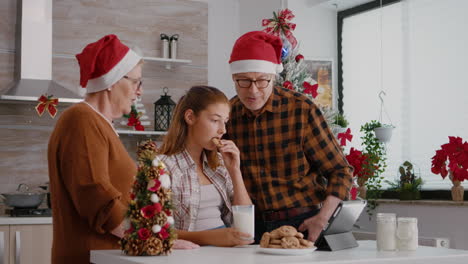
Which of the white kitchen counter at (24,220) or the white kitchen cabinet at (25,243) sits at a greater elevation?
the white kitchen counter at (24,220)

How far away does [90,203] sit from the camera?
6.26 ft

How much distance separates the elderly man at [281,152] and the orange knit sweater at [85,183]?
0.70 metres

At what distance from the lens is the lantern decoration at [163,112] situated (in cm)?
532

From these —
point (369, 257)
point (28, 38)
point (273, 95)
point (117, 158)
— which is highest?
point (28, 38)

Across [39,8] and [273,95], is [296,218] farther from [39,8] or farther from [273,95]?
[39,8]

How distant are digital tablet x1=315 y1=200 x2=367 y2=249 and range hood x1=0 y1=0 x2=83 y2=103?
3110mm

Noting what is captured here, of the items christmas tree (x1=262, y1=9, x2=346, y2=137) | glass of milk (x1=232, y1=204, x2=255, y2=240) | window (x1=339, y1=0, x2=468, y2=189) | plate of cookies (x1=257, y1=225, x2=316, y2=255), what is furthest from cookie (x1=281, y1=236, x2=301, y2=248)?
window (x1=339, y1=0, x2=468, y2=189)

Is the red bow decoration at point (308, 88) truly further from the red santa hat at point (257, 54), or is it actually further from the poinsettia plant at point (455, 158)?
the red santa hat at point (257, 54)

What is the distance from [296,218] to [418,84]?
2559 millimetres

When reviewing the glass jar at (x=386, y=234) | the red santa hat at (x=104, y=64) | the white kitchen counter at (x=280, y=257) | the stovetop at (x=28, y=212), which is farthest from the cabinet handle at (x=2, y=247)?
the glass jar at (x=386, y=234)

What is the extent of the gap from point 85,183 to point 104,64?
43 centimetres

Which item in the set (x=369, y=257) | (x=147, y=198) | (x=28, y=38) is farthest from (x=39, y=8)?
(x=369, y=257)

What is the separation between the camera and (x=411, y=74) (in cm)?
484

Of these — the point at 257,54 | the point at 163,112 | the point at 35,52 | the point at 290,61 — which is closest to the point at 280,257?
the point at 257,54
